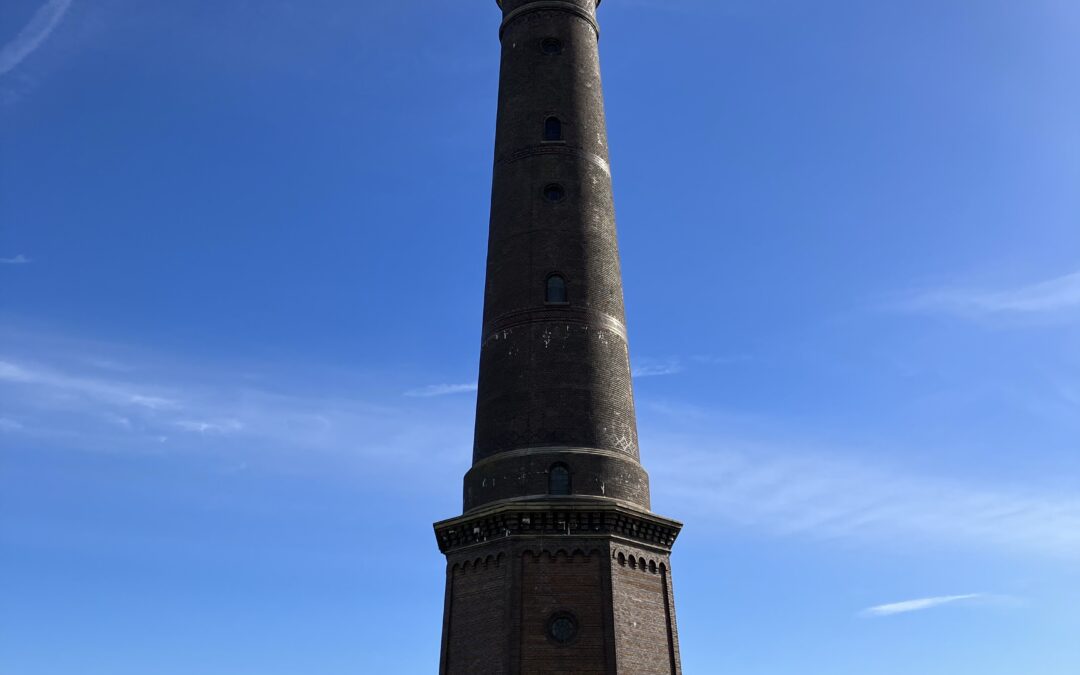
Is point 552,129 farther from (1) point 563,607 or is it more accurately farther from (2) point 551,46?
(1) point 563,607

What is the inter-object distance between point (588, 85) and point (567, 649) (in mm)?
15512

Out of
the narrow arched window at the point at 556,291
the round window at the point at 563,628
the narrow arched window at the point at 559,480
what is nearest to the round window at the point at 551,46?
the narrow arched window at the point at 556,291

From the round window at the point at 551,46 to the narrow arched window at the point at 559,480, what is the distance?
12.4 metres

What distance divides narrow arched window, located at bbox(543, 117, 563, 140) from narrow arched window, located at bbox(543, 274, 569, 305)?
14.1 feet

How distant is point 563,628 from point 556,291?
27.4ft

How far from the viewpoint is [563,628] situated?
77.1 feet

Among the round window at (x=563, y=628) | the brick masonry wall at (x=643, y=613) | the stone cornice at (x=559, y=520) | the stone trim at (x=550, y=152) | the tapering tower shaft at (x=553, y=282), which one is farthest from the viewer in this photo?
the stone trim at (x=550, y=152)

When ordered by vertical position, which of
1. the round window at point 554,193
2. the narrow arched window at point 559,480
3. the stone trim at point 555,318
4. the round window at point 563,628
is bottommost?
the round window at point 563,628

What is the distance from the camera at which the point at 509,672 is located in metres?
22.9

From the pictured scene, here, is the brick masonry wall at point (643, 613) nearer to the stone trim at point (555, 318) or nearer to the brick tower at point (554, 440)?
the brick tower at point (554, 440)

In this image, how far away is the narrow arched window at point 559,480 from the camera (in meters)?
24.8

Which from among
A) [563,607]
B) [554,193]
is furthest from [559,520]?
[554,193]

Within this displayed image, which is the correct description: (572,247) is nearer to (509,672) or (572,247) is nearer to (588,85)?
(588,85)

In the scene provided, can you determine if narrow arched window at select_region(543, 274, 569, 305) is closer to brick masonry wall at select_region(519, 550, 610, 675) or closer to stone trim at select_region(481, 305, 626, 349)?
stone trim at select_region(481, 305, 626, 349)
